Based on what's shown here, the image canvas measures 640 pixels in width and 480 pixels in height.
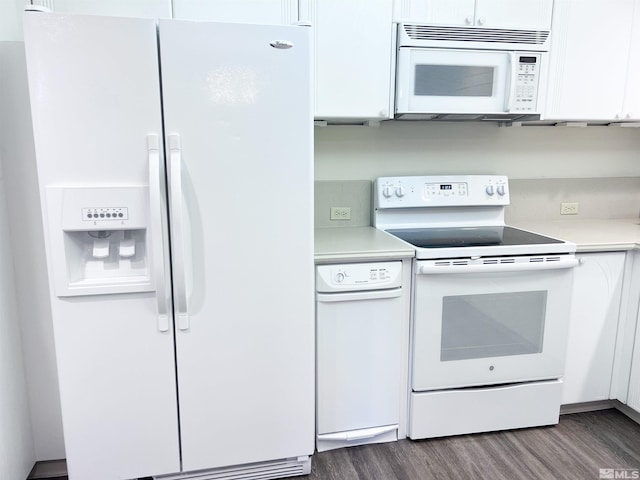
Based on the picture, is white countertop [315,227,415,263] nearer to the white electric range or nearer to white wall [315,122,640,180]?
the white electric range

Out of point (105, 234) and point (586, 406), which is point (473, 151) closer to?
point (586, 406)

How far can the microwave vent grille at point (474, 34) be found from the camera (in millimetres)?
2041

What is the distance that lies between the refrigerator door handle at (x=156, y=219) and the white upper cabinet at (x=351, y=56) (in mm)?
825

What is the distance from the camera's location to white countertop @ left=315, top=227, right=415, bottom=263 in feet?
6.17

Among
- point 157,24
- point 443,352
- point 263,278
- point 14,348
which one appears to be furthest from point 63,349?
point 443,352

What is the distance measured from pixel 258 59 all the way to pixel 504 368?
1.70 meters

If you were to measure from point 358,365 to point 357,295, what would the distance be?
323mm

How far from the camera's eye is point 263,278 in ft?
5.45

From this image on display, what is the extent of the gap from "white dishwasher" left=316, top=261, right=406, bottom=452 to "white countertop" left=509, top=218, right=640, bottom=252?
948mm

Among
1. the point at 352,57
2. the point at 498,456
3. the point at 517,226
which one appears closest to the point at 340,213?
the point at 352,57

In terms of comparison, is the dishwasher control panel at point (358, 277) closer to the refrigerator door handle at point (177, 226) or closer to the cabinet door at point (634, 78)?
the refrigerator door handle at point (177, 226)

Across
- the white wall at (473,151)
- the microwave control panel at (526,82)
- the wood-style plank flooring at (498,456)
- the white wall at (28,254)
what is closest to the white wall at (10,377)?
the white wall at (28,254)

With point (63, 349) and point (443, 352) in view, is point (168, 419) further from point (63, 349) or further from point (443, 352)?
point (443, 352)

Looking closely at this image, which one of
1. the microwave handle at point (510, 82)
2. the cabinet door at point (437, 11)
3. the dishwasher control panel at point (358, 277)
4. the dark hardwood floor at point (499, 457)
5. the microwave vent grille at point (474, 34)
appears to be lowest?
the dark hardwood floor at point (499, 457)
